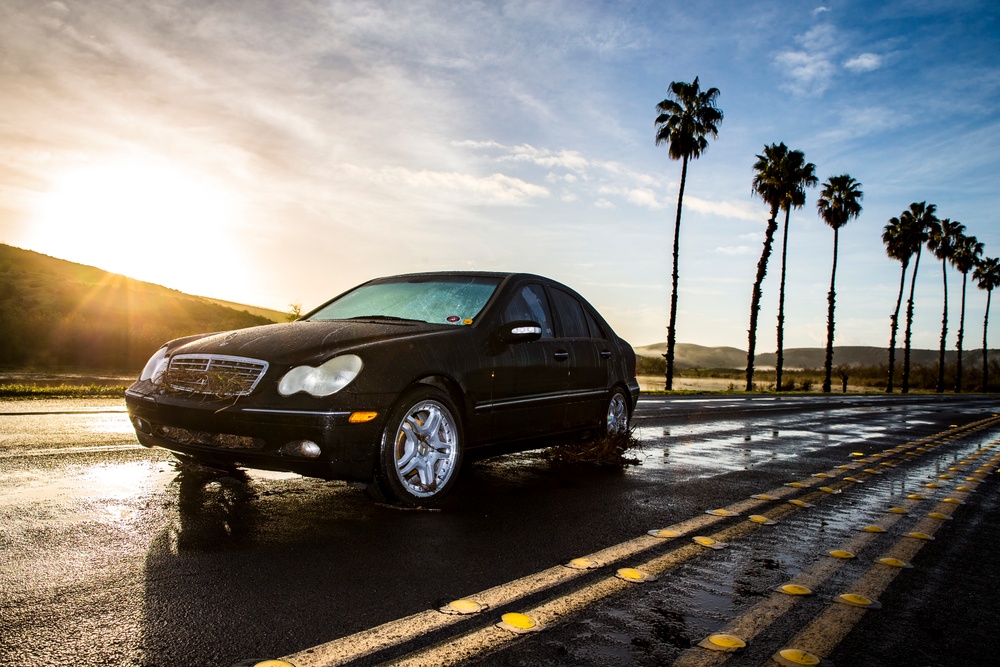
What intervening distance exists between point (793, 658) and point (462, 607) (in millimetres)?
1261

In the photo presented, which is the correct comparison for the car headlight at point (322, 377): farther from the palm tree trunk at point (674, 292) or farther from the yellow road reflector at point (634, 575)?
the palm tree trunk at point (674, 292)

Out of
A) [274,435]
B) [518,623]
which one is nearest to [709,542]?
[518,623]

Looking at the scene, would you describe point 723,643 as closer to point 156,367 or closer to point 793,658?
point 793,658

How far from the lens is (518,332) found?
5.50 meters

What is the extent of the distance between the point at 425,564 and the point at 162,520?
1.65 metres

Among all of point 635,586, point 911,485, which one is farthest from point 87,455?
point 911,485

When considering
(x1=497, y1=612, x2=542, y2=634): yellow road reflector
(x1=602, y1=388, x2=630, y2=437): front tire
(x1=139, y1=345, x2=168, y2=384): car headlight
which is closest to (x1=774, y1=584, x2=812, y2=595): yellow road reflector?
(x1=497, y1=612, x2=542, y2=634): yellow road reflector

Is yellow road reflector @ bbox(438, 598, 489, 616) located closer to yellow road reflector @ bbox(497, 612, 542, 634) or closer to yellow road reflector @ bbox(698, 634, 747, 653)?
yellow road reflector @ bbox(497, 612, 542, 634)

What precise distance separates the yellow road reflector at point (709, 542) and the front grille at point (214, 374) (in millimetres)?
2787

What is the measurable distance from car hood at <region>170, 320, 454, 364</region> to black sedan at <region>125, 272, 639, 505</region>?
0.01 meters

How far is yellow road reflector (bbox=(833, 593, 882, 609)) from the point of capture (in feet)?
10.8

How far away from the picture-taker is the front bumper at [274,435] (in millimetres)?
4371

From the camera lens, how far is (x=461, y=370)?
17.0 ft

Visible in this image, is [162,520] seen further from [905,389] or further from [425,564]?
[905,389]
